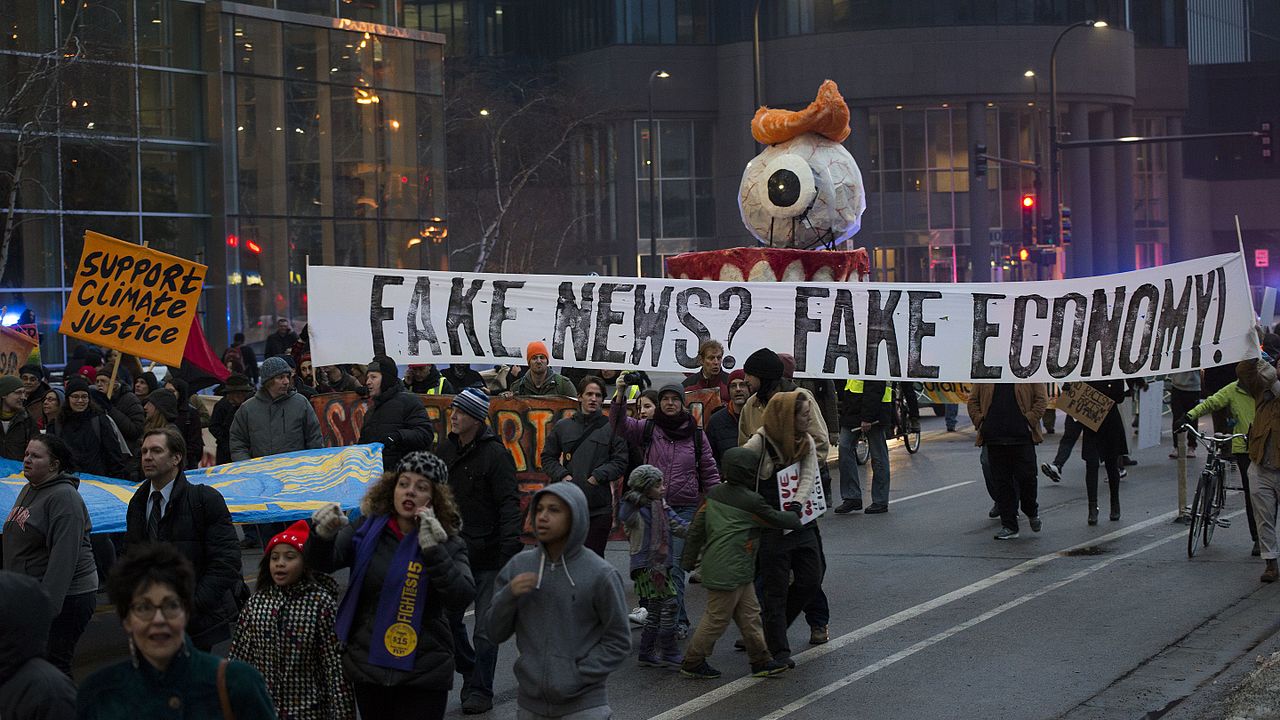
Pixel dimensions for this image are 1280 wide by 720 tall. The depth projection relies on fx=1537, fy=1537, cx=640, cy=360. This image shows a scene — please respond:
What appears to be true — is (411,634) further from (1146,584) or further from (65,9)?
(65,9)

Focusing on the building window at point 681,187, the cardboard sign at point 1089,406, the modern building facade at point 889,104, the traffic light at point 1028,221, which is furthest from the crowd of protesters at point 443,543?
the building window at point 681,187

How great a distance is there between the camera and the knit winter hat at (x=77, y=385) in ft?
36.8

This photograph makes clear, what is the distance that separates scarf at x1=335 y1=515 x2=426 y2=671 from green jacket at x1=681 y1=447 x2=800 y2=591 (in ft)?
9.56

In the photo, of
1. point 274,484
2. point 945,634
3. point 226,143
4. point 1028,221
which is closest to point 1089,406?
point 945,634

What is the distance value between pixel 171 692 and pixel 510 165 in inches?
2012

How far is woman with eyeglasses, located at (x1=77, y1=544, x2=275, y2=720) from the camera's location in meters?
4.07

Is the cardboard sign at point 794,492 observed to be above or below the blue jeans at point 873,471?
above

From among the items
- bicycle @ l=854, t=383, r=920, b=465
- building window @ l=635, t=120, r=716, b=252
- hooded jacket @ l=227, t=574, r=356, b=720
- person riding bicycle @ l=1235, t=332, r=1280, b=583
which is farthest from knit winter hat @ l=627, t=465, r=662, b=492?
building window @ l=635, t=120, r=716, b=252

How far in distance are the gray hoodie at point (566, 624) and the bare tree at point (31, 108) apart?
83.9 feet

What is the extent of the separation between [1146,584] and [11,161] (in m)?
25.4

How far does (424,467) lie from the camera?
585 cm

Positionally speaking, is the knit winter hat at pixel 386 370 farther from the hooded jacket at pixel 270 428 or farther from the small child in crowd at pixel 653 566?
the small child in crowd at pixel 653 566

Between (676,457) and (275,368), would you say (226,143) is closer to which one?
(275,368)

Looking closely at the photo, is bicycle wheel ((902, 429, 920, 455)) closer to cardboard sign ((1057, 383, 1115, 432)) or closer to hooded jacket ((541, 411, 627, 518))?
cardboard sign ((1057, 383, 1115, 432))
